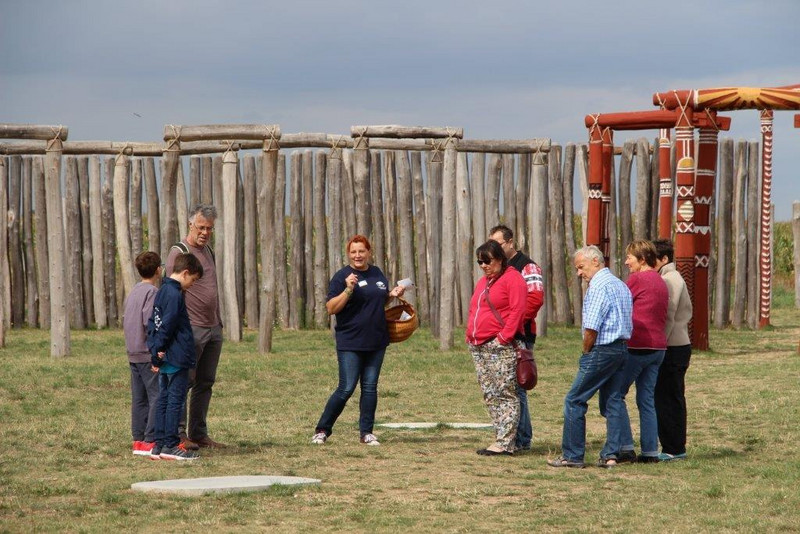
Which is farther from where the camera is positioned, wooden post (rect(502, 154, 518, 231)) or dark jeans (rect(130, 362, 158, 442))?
wooden post (rect(502, 154, 518, 231))

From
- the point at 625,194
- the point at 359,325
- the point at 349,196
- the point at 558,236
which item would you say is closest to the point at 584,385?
the point at 359,325

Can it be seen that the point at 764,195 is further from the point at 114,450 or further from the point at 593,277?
the point at 114,450

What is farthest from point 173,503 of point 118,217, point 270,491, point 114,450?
point 118,217

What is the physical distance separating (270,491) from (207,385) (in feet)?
6.19

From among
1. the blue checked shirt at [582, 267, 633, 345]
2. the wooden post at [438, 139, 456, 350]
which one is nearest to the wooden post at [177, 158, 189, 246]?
the wooden post at [438, 139, 456, 350]

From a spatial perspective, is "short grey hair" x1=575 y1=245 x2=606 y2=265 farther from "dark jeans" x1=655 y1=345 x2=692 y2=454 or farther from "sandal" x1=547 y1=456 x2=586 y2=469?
"sandal" x1=547 y1=456 x2=586 y2=469

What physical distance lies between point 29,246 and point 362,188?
5598mm

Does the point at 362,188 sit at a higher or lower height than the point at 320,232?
higher

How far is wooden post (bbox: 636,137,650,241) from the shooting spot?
1897 cm

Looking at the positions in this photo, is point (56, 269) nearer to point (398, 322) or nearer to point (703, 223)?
point (398, 322)

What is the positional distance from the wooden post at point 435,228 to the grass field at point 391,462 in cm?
232

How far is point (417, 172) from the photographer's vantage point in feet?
60.3

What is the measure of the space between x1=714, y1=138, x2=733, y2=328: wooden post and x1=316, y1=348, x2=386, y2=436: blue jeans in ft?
36.2

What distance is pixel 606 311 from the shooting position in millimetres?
8453
